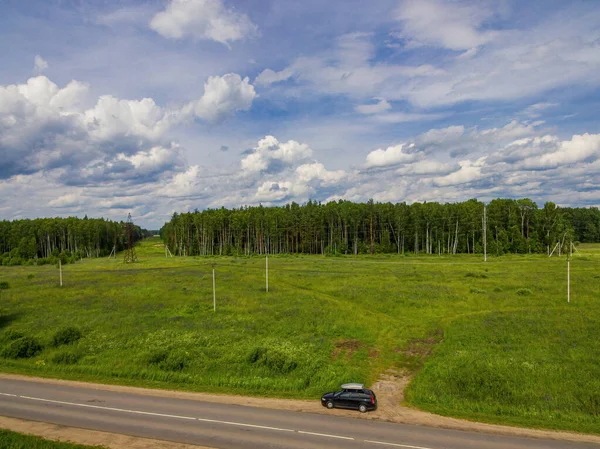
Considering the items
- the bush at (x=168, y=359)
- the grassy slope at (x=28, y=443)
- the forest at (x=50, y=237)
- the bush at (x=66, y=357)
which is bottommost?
the bush at (x=66, y=357)

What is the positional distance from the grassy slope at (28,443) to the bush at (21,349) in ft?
69.7

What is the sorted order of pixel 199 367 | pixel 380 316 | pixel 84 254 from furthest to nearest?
1. pixel 84 254
2. pixel 380 316
3. pixel 199 367

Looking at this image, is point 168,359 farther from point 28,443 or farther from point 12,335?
point 12,335

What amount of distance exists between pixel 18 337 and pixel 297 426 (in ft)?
127

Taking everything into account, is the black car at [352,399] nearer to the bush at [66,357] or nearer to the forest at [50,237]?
the bush at [66,357]

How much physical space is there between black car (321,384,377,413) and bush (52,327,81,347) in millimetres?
32327

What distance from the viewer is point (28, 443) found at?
880 inches

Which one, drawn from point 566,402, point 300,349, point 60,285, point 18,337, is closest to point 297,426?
point 300,349

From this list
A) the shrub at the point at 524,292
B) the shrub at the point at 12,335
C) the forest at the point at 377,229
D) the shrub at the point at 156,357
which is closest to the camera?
the shrub at the point at 156,357

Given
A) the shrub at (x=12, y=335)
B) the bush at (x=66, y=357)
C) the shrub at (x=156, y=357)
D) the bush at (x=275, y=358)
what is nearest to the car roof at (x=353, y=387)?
the bush at (x=275, y=358)

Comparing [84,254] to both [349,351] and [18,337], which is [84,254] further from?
[349,351]

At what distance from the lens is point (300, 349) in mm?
39781

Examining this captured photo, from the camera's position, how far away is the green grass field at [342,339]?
30.4 meters

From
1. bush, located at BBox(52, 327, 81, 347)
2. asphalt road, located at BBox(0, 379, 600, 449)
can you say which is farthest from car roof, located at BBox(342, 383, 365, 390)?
bush, located at BBox(52, 327, 81, 347)
